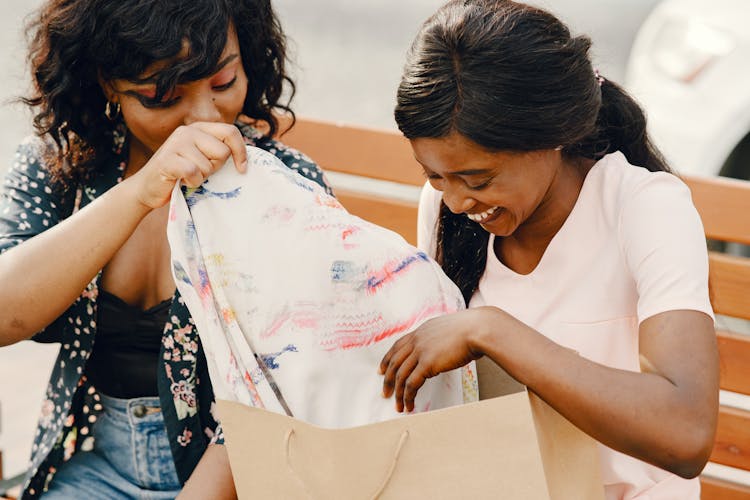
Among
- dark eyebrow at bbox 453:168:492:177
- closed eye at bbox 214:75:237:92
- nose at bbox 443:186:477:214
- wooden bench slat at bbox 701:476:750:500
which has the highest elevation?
closed eye at bbox 214:75:237:92

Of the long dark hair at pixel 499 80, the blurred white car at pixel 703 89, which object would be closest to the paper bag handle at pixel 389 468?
the long dark hair at pixel 499 80

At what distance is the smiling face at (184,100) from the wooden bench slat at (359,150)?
0.70m

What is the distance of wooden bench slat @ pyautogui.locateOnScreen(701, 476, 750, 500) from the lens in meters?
2.49

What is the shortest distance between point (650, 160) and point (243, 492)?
3.73 feet

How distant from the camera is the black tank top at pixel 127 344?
7.63 ft

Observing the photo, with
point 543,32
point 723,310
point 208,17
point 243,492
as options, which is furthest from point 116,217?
point 723,310

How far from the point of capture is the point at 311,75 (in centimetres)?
566

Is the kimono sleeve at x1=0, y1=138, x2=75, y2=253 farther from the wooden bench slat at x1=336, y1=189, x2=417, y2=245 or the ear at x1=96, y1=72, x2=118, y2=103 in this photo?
the wooden bench slat at x1=336, y1=189, x2=417, y2=245

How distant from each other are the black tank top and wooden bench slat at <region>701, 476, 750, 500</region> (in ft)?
4.51

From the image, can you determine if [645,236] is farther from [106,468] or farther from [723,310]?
[106,468]

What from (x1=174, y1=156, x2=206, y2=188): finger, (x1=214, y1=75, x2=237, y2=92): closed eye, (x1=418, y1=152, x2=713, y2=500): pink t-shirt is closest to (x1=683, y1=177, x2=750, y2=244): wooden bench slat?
(x1=418, y1=152, x2=713, y2=500): pink t-shirt

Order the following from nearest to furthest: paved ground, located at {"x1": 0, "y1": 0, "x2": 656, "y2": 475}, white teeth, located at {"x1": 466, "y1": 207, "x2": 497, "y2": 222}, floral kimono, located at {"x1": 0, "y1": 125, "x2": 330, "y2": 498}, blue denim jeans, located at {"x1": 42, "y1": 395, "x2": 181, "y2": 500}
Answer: white teeth, located at {"x1": 466, "y1": 207, "x2": 497, "y2": 222}, floral kimono, located at {"x1": 0, "y1": 125, "x2": 330, "y2": 498}, blue denim jeans, located at {"x1": 42, "y1": 395, "x2": 181, "y2": 500}, paved ground, located at {"x1": 0, "y1": 0, "x2": 656, "y2": 475}

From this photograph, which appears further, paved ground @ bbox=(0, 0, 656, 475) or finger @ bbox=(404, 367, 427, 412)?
paved ground @ bbox=(0, 0, 656, 475)

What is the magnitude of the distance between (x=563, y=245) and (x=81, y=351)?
113cm
